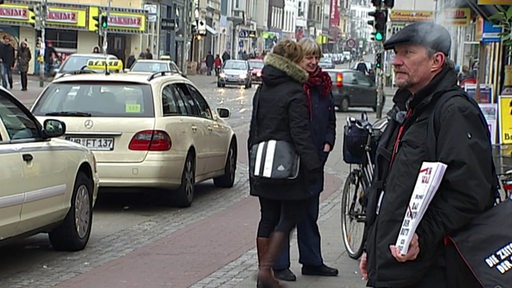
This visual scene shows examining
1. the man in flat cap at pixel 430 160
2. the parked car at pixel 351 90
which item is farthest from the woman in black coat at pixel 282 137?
the parked car at pixel 351 90

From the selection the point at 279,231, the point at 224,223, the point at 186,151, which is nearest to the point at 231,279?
the point at 279,231

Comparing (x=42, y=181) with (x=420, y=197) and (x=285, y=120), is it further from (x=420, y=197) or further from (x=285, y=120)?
(x=420, y=197)

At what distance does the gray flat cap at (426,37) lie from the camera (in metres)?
3.78

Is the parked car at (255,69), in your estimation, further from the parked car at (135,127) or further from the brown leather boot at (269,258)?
the brown leather boot at (269,258)

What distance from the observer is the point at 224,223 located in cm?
1038

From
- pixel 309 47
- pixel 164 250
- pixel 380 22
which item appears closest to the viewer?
pixel 309 47

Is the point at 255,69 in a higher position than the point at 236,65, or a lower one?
lower

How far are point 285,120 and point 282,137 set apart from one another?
12cm

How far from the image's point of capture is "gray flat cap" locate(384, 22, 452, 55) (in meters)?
3.78

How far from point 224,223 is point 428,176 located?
695 centimetres

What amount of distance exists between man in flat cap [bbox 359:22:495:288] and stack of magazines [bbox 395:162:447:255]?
3 cm

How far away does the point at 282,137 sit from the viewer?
268 inches

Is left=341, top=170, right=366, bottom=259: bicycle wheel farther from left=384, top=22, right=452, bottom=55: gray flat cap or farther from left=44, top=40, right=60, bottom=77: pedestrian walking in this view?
left=44, top=40, right=60, bottom=77: pedestrian walking

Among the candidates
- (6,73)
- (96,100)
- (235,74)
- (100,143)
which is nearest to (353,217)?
(100,143)
